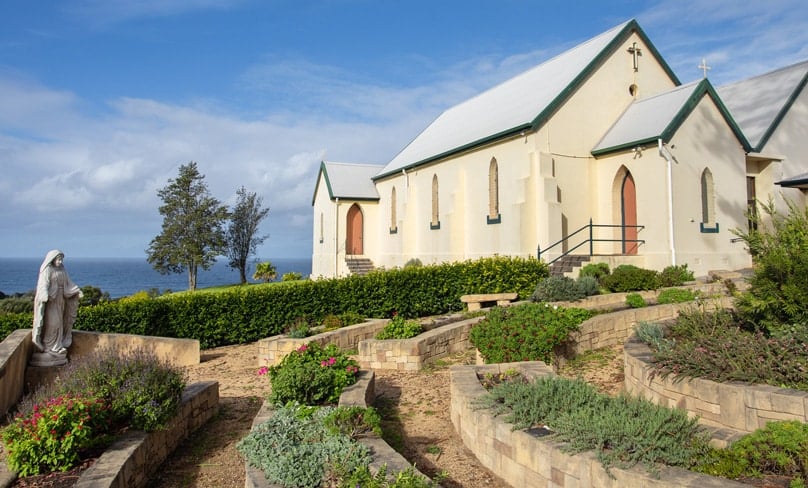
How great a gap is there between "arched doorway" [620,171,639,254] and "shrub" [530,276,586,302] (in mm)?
6205

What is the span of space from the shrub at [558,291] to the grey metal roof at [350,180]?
18721 millimetres

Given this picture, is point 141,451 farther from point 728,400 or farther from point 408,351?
point 728,400

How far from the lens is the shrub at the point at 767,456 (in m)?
4.19

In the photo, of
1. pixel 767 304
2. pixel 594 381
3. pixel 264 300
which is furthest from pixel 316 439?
pixel 264 300

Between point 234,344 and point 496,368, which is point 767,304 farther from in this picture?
point 234,344

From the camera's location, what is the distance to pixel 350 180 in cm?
3228

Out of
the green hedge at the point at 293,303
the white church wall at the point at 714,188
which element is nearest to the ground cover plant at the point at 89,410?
the green hedge at the point at 293,303

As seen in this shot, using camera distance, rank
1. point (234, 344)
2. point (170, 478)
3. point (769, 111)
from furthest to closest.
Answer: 1. point (769, 111)
2. point (234, 344)
3. point (170, 478)

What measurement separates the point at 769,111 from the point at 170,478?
85.8 feet

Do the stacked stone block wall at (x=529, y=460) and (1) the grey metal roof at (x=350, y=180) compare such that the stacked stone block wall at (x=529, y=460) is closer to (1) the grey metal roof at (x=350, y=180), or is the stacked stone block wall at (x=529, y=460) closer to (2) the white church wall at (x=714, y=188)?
(2) the white church wall at (x=714, y=188)

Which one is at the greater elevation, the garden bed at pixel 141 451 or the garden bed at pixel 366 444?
the garden bed at pixel 366 444

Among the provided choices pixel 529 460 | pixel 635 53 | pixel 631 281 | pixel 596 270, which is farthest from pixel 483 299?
pixel 635 53

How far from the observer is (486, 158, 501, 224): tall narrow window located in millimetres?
21125

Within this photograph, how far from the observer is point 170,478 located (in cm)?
554
